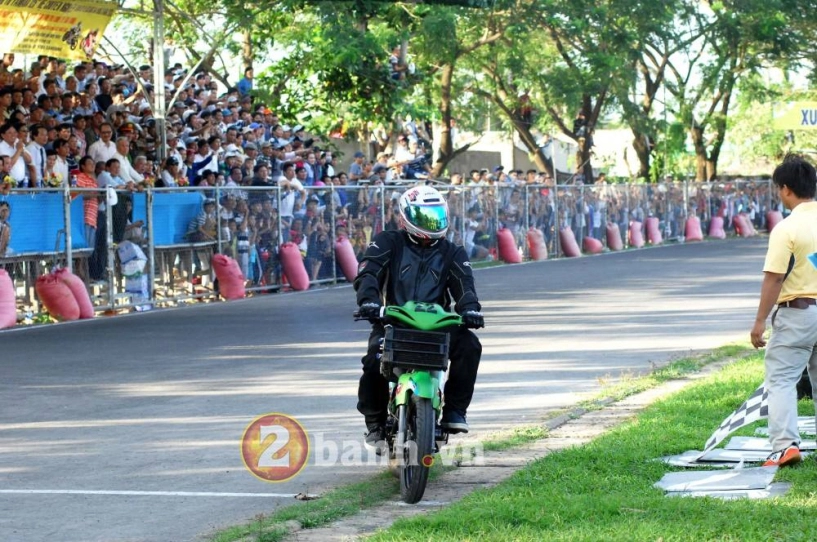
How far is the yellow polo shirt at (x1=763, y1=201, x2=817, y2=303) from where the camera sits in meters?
7.32

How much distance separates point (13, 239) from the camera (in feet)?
54.1

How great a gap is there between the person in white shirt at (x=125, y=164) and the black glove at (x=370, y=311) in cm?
1241

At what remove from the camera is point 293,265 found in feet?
72.0

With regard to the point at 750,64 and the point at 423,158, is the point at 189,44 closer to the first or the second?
the point at 423,158

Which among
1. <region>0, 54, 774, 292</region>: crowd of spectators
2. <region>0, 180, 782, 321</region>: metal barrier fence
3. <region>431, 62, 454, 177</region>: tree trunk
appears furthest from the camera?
<region>431, 62, 454, 177</region>: tree trunk

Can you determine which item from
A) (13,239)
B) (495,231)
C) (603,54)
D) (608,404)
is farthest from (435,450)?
(603,54)

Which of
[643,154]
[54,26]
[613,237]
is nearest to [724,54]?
[643,154]

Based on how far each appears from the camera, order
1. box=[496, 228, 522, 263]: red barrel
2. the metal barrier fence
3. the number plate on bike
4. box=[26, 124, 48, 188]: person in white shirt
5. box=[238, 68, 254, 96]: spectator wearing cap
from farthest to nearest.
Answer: box=[238, 68, 254, 96]: spectator wearing cap < box=[496, 228, 522, 263]: red barrel < box=[26, 124, 48, 188]: person in white shirt < the metal barrier fence < the number plate on bike

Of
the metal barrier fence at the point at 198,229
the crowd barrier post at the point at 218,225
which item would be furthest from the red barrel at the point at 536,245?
the crowd barrier post at the point at 218,225

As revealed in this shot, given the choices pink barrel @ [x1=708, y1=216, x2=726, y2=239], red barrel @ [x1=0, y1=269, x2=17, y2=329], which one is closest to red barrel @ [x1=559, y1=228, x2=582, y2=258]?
pink barrel @ [x1=708, y1=216, x2=726, y2=239]

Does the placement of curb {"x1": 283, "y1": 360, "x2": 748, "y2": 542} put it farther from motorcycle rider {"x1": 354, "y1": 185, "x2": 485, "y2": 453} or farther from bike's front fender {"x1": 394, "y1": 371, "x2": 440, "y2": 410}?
bike's front fender {"x1": 394, "y1": 371, "x2": 440, "y2": 410}

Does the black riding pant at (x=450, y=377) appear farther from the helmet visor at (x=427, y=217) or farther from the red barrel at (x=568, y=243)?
the red barrel at (x=568, y=243)

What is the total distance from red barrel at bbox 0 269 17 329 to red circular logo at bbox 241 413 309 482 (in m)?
7.28

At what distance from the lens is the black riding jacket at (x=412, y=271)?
7.41 m
